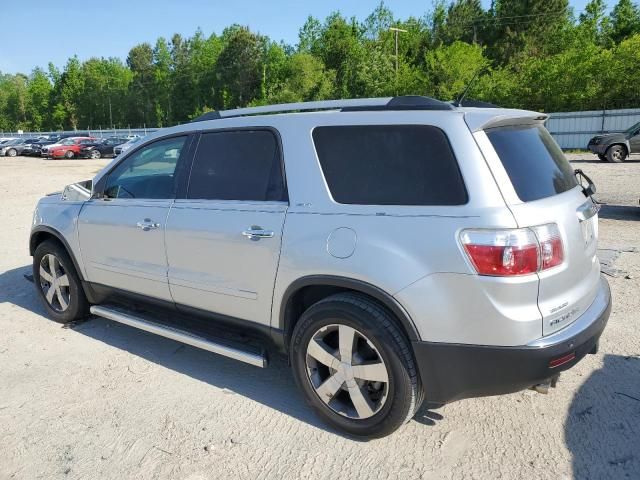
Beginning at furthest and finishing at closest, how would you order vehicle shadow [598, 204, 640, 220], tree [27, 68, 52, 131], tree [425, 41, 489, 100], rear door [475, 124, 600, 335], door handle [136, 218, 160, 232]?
1. tree [27, 68, 52, 131]
2. tree [425, 41, 489, 100]
3. vehicle shadow [598, 204, 640, 220]
4. door handle [136, 218, 160, 232]
5. rear door [475, 124, 600, 335]

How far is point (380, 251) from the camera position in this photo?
2.67 metres

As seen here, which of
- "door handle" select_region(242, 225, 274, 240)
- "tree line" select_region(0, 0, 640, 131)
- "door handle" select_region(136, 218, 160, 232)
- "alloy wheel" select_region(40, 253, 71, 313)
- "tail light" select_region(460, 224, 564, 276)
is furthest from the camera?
"tree line" select_region(0, 0, 640, 131)

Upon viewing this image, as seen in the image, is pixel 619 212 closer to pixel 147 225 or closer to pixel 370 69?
pixel 147 225

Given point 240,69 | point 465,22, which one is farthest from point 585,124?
point 240,69

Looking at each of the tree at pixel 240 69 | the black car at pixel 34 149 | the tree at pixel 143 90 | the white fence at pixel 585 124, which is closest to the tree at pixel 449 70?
the white fence at pixel 585 124

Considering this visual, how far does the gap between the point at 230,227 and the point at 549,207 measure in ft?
6.10

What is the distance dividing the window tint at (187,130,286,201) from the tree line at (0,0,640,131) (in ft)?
105

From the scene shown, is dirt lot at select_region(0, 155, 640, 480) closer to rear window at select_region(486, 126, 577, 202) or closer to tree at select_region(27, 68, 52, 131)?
rear window at select_region(486, 126, 577, 202)

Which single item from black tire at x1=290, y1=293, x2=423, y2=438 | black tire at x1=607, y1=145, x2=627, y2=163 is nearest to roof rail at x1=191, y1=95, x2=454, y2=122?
black tire at x1=290, y1=293, x2=423, y2=438

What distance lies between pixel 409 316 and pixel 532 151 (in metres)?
1.19

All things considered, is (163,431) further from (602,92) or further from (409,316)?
(602,92)

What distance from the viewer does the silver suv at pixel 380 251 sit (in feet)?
8.24

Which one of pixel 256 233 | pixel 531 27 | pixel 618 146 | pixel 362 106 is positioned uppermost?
pixel 531 27

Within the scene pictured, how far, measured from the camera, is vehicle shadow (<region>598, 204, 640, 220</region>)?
9.08 metres
